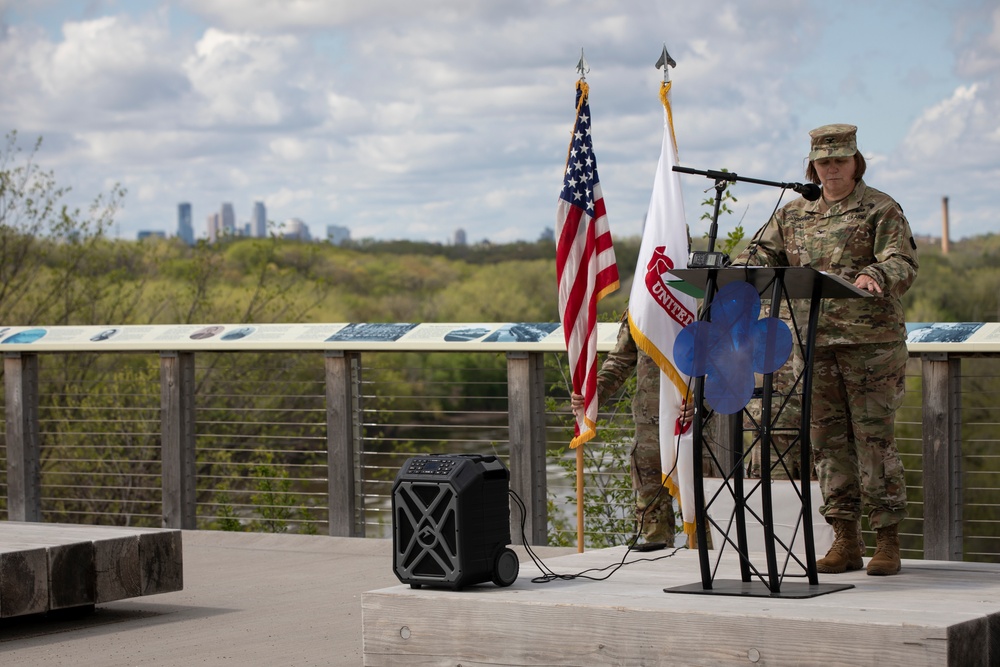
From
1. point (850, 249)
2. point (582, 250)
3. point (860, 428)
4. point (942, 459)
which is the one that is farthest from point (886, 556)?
point (582, 250)

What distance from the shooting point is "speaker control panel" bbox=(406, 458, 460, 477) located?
4.49m

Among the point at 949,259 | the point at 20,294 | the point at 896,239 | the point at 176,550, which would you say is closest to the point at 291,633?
the point at 176,550

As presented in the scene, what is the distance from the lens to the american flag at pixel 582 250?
6.43 m

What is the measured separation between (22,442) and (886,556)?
5999 mm

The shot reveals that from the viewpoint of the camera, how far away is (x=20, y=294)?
655 inches

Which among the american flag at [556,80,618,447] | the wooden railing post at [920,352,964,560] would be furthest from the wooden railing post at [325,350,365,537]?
the wooden railing post at [920,352,964,560]

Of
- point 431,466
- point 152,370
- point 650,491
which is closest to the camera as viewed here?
point 431,466

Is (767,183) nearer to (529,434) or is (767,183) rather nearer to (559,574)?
(559,574)

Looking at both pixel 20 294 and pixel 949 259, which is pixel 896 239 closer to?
pixel 20 294

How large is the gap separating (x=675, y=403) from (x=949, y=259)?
35124 millimetres

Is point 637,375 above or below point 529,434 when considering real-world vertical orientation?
above

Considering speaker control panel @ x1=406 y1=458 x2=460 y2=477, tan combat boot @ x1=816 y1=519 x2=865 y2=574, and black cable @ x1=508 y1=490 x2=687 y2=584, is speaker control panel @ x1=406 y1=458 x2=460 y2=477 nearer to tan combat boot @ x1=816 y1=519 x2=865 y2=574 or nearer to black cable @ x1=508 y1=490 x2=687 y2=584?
black cable @ x1=508 y1=490 x2=687 y2=584

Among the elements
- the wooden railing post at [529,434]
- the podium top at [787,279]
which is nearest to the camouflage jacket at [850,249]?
the podium top at [787,279]

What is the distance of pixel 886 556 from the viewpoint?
15.6 ft
